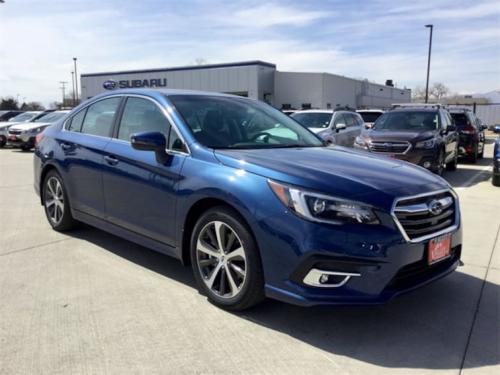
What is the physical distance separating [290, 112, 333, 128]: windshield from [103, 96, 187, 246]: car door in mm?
8958

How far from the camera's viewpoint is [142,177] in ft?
13.9

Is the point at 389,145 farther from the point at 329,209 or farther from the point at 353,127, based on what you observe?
the point at 329,209

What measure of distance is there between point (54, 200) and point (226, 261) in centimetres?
306

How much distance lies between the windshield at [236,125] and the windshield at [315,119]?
27.1ft

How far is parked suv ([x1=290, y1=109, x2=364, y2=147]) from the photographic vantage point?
1270cm

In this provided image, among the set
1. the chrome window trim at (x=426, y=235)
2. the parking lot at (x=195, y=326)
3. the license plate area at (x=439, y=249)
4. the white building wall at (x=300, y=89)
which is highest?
the white building wall at (x=300, y=89)

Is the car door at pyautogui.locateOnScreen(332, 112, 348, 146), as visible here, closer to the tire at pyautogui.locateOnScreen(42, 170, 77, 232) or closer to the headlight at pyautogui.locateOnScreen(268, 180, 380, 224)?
the tire at pyautogui.locateOnScreen(42, 170, 77, 232)

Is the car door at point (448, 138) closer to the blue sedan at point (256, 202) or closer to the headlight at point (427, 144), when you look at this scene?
the headlight at point (427, 144)

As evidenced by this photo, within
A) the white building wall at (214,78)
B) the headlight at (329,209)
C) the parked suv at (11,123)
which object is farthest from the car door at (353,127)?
the white building wall at (214,78)

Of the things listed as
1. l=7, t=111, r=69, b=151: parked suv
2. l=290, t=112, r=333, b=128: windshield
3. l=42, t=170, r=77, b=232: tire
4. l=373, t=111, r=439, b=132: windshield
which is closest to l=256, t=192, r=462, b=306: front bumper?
l=42, t=170, r=77, b=232: tire

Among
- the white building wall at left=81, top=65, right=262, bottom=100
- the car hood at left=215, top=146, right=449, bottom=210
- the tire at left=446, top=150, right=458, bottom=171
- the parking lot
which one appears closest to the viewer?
the parking lot

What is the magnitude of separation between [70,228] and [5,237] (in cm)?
77

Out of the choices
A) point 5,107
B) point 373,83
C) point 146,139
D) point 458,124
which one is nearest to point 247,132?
point 146,139

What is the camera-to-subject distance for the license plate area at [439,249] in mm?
3385
